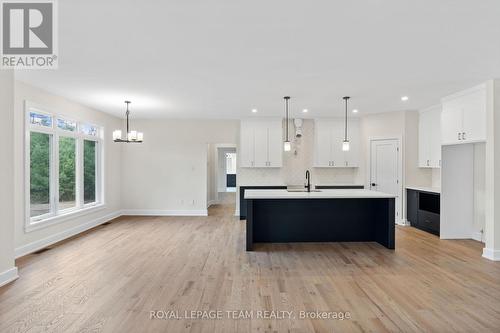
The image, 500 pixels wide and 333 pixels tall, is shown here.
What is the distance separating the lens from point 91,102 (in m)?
5.75

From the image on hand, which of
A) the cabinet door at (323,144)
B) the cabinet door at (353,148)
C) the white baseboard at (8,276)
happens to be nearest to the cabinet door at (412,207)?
the cabinet door at (353,148)

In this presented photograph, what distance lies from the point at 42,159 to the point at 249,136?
4484 mm

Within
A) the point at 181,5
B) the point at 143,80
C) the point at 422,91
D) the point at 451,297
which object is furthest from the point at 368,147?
the point at 181,5

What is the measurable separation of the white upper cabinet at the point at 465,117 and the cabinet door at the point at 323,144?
2708 mm

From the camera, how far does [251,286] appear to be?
10.8 feet

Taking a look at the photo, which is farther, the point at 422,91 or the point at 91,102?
the point at 91,102

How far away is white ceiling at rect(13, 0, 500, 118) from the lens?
236cm

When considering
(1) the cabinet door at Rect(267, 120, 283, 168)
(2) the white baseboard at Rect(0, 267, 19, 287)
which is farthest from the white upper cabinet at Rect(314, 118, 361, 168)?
(2) the white baseboard at Rect(0, 267, 19, 287)

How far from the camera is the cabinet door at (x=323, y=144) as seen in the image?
7.53 m

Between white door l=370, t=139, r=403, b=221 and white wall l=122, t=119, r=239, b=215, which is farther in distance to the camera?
white wall l=122, t=119, r=239, b=215

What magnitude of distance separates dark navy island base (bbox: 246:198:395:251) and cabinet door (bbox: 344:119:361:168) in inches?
99.7

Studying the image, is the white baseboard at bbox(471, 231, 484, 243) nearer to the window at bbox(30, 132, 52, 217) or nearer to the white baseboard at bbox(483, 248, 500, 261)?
the white baseboard at bbox(483, 248, 500, 261)

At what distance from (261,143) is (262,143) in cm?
3

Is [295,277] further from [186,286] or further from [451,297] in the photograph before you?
[451,297]
